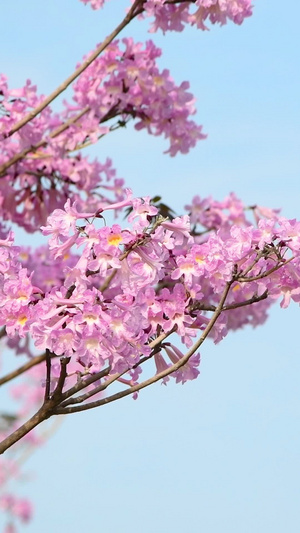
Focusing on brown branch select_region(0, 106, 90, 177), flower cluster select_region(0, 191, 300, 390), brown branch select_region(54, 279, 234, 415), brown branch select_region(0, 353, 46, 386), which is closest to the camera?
flower cluster select_region(0, 191, 300, 390)

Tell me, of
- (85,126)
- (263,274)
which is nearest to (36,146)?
(85,126)

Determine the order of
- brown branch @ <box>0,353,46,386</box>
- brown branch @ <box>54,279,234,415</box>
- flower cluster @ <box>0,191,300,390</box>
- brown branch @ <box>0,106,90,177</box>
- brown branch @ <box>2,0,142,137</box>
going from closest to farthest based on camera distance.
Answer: flower cluster @ <box>0,191,300,390</box>, brown branch @ <box>54,279,234,415</box>, brown branch @ <box>2,0,142,137</box>, brown branch @ <box>0,353,46,386</box>, brown branch @ <box>0,106,90,177</box>

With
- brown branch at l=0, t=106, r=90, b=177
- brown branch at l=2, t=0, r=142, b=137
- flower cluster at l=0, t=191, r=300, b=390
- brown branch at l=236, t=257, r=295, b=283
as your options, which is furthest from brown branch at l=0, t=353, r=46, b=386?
brown branch at l=236, t=257, r=295, b=283

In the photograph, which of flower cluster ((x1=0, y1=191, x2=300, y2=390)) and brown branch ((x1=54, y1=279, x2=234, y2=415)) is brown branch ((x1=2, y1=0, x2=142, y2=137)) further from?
brown branch ((x1=54, y1=279, x2=234, y2=415))

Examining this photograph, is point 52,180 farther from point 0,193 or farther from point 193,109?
point 193,109

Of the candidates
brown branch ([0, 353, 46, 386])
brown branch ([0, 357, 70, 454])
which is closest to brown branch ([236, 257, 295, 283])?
brown branch ([0, 357, 70, 454])

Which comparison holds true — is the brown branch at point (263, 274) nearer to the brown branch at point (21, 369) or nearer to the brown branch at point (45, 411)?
the brown branch at point (45, 411)

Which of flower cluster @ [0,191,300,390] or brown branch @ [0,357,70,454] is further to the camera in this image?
brown branch @ [0,357,70,454]

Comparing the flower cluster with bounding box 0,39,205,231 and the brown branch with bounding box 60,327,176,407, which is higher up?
the flower cluster with bounding box 0,39,205,231

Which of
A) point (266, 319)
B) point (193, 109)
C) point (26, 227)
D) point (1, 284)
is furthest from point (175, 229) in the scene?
point (266, 319)

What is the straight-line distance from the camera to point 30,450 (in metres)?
13.8

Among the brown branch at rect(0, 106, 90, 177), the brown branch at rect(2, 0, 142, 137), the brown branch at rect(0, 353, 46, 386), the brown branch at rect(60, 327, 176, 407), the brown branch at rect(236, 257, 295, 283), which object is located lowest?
the brown branch at rect(60, 327, 176, 407)

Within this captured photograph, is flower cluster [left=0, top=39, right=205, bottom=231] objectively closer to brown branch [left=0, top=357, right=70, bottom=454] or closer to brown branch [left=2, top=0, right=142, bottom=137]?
brown branch [left=2, top=0, right=142, bottom=137]

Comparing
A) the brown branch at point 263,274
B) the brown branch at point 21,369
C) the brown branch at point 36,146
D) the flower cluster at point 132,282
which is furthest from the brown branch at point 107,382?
the brown branch at point 36,146
